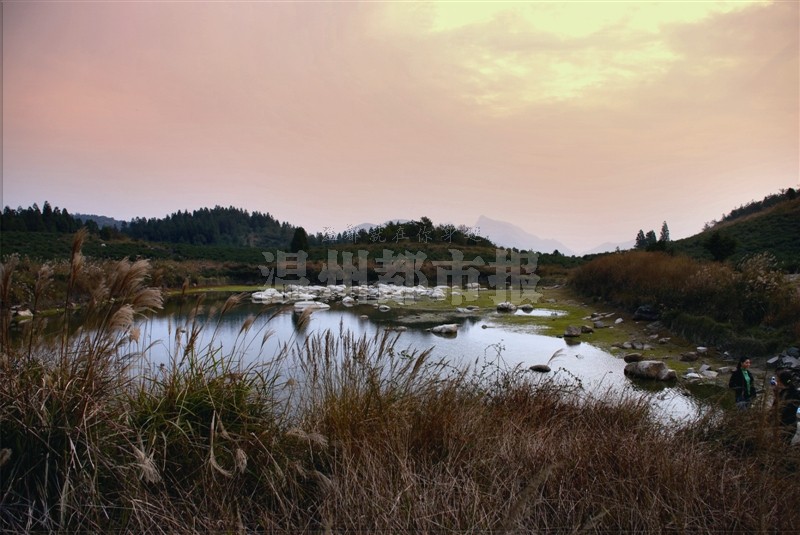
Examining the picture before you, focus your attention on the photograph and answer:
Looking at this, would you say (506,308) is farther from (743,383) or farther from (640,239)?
(640,239)

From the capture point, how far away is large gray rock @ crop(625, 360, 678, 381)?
29.8 ft

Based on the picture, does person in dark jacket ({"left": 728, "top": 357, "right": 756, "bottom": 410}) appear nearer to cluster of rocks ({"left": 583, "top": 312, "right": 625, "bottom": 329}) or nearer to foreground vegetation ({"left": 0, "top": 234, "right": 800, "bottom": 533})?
foreground vegetation ({"left": 0, "top": 234, "right": 800, "bottom": 533})

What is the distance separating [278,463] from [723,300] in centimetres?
1279

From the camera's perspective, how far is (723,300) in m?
11.9

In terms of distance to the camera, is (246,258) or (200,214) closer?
(246,258)

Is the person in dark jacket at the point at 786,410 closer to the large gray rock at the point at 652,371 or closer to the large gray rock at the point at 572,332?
the large gray rock at the point at 652,371

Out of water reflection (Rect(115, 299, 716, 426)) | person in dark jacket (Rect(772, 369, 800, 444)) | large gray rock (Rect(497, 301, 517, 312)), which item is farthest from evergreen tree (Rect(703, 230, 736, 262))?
person in dark jacket (Rect(772, 369, 800, 444))

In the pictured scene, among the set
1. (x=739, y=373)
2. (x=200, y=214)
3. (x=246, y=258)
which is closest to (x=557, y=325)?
(x=739, y=373)

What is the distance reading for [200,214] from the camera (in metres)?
78.9

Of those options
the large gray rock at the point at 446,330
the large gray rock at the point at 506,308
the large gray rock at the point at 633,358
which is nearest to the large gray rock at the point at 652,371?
the large gray rock at the point at 633,358

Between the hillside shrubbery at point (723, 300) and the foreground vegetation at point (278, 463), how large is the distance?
27.7ft

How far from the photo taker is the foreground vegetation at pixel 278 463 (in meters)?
2.54

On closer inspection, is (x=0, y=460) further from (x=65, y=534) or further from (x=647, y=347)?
(x=647, y=347)

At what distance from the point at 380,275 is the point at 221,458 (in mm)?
34605
